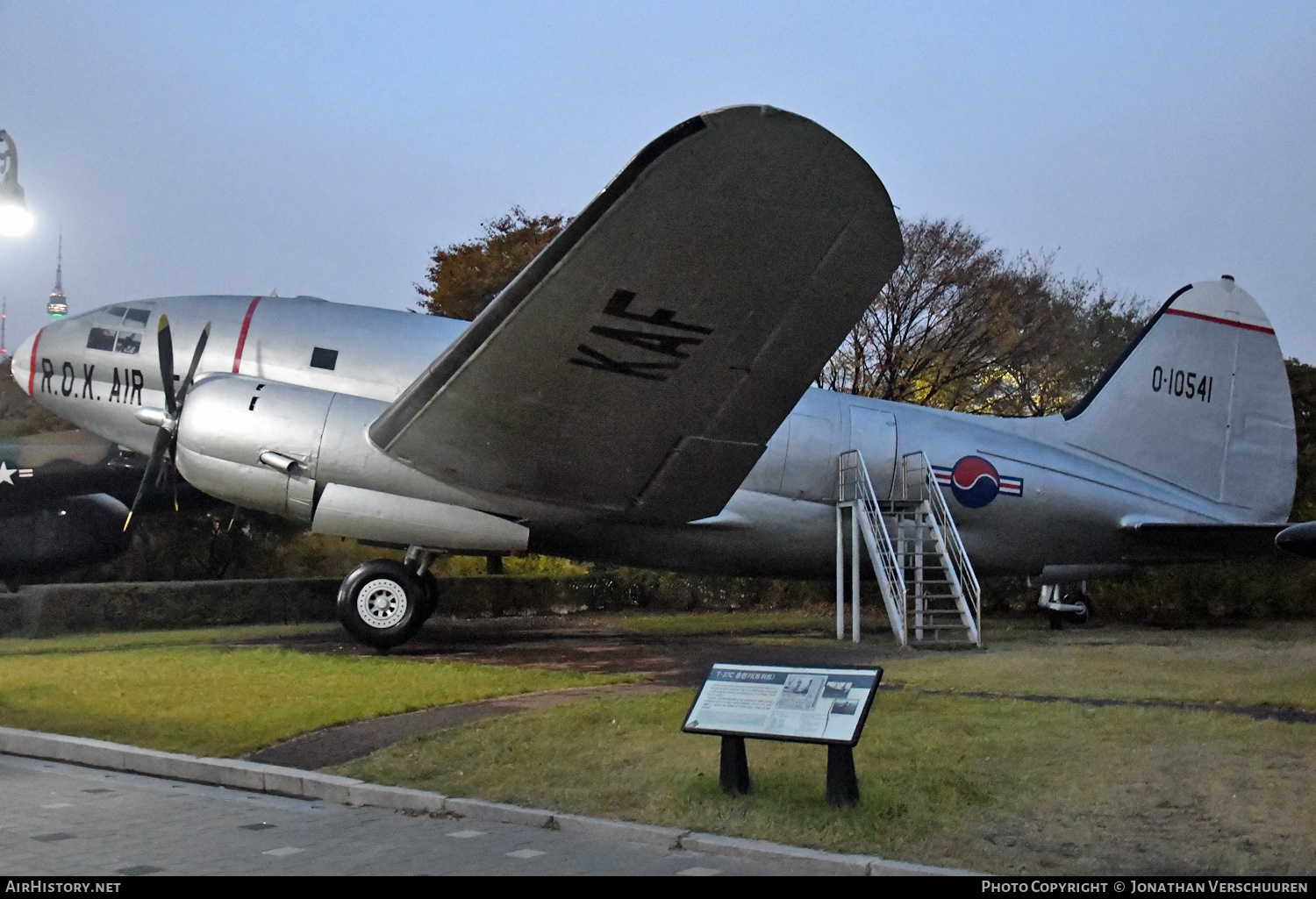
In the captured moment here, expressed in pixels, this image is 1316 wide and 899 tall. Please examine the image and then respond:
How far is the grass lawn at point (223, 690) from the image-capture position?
27.9 feet

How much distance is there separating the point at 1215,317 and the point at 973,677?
10465 millimetres

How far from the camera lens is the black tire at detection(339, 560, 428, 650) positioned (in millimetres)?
13641

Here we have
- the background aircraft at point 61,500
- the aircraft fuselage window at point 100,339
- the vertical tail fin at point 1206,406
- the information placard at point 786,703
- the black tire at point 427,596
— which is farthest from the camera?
the background aircraft at point 61,500

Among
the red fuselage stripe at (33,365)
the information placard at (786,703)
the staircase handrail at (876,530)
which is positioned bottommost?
the information placard at (786,703)

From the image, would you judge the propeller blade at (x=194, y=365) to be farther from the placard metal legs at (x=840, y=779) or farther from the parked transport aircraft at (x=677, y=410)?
the placard metal legs at (x=840, y=779)

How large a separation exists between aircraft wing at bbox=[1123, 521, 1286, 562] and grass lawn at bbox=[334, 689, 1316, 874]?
9.31 meters

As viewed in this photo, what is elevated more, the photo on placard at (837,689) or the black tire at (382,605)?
the photo on placard at (837,689)

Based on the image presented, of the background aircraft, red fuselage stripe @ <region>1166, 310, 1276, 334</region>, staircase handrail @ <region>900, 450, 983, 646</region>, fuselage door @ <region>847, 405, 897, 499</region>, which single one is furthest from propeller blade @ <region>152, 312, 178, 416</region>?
red fuselage stripe @ <region>1166, 310, 1276, 334</region>

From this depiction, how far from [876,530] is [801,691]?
9.69 m

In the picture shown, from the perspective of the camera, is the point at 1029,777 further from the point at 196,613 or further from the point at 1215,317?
the point at 196,613

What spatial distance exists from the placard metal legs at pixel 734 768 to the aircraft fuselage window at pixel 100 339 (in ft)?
38.7

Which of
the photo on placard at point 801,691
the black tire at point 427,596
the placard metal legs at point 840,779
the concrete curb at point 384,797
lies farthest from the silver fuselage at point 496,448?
the placard metal legs at point 840,779

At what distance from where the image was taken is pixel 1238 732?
728cm

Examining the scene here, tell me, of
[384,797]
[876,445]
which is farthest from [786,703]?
[876,445]
